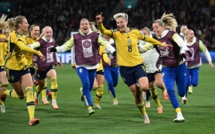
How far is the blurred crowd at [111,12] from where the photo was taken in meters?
41.2

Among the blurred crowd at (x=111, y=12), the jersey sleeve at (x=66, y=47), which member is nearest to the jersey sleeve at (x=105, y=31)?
the jersey sleeve at (x=66, y=47)

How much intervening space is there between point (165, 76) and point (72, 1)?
112 feet

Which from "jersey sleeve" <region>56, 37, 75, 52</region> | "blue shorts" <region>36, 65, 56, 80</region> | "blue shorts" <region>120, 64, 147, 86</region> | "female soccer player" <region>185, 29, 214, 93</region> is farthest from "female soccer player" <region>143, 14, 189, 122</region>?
"female soccer player" <region>185, 29, 214, 93</region>

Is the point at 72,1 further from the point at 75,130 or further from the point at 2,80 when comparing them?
the point at 75,130

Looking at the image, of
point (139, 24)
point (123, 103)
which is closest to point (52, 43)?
point (123, 103)

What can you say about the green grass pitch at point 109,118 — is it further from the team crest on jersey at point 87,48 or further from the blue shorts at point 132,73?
the team crest on jersey at point 87,48

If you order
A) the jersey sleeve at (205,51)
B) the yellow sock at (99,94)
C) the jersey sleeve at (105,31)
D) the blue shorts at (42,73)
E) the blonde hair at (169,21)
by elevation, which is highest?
the blonde hair at (169,21)

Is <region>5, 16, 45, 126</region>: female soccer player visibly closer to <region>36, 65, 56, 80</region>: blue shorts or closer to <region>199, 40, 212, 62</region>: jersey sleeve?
<region>36, 65, 56, 80</region>: blue shorts

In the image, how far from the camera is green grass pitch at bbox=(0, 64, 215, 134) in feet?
38.1

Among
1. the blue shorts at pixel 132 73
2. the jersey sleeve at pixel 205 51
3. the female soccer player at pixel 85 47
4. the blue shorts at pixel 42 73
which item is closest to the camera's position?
the blue shorts at pixel 132 73

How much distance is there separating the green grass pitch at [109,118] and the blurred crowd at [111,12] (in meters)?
22.2

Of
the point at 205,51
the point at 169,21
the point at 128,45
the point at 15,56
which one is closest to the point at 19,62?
the point at 15,56

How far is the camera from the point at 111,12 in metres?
46.0

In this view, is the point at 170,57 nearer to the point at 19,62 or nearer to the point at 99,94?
the point at 99,94
